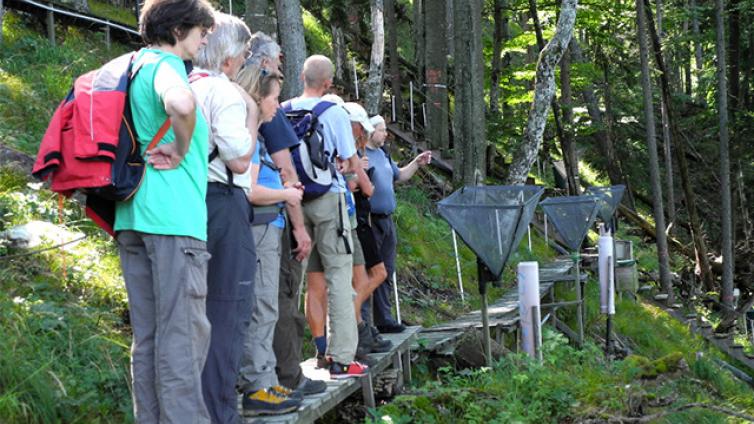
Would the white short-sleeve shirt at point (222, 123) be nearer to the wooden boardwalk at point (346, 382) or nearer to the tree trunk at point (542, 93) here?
the wooden boardwalk at point (346, 382)

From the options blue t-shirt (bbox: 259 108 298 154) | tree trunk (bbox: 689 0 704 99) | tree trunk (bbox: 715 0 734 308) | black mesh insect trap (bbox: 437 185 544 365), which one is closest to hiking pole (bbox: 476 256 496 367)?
black mesh insect trap (bbox: 437 185 544 365)

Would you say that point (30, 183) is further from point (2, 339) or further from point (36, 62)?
point (36, 62)

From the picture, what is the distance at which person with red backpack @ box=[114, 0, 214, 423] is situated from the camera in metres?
4.27

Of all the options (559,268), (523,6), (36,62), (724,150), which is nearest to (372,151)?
(36,62)

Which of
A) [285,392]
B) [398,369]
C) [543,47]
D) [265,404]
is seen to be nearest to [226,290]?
[265,404]

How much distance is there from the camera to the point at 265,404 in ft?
18.0

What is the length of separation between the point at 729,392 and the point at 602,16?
1251cm

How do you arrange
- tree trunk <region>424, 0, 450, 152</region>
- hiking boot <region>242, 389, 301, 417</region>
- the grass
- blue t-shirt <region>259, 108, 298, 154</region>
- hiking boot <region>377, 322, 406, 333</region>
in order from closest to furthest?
hiking boot <region>242, 389, 301, 417</region>
blue t-shirt <region>259, 108, 298, 154</region>
the grass
hiking boot <region>377, 322, 406, 333</region>
tree trunk <region>424, 0, 450, 152</region>

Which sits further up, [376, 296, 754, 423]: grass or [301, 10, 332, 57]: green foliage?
[301, 10, 332, 57]: green foliage

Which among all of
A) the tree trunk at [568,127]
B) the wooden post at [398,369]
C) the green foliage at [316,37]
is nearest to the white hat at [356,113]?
the wooden post at [398,369]

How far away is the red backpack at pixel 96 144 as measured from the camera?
13.6 ft

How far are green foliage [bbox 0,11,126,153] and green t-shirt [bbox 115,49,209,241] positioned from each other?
4730 millimetres

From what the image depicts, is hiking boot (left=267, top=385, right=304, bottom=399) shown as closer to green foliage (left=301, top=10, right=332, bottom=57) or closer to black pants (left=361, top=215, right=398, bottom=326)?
black pants (left=361, top=215, right=398, bottom=326)

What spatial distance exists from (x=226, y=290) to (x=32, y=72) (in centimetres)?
756
